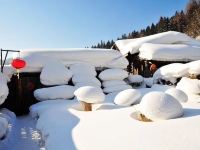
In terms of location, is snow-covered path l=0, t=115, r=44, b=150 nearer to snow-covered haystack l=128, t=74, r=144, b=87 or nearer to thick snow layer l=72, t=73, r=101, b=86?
thick snow layer l=72, t=73, r=101, b=86

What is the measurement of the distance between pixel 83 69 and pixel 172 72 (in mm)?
3519

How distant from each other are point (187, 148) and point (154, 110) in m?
1.48

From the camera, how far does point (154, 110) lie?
443 centimetres

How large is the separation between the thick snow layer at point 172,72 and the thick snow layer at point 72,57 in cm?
198

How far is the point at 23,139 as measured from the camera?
606 cm

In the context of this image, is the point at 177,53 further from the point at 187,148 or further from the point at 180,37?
the point at 187,148

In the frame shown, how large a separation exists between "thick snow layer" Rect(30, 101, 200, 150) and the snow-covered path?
48 centimetres

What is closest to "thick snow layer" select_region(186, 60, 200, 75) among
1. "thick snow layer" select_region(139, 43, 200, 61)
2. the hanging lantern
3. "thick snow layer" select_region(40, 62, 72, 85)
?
"thick snow layer" select_region(40, 62, 72, 85)

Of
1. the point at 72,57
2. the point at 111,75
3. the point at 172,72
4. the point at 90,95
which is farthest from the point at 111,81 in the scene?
the point at 90,95

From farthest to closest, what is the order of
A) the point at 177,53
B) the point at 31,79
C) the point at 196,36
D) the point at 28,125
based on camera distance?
the point at 196,36 → the point at 177,53 → the point at 31,79 → the point at 28,125

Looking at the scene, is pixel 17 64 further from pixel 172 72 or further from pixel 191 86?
pixel 191 86

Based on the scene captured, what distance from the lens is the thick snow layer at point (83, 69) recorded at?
1099 cm

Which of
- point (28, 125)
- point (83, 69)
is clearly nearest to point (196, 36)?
point (83, 69)

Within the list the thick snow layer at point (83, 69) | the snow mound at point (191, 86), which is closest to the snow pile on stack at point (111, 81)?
→ the thick snow layer at point (83, 69)
